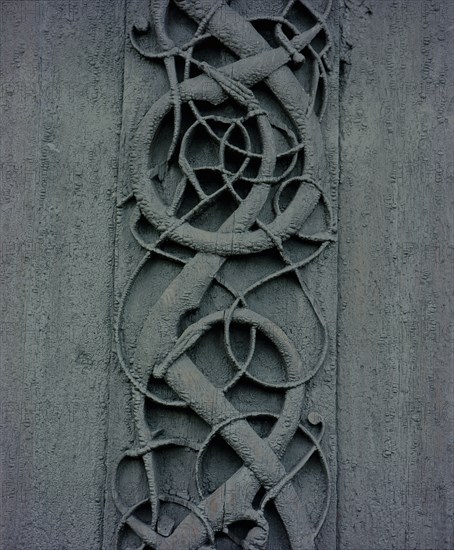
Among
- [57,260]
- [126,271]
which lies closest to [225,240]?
[126,271]

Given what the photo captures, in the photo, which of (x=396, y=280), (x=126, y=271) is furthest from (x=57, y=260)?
(x=396, y=280)

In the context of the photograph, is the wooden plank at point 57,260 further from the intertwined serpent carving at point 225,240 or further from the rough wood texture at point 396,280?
the rough wood texture at point 396,280

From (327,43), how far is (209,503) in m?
1.15

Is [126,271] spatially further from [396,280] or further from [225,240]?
[396,280]

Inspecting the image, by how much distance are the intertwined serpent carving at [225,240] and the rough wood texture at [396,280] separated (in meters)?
0.10

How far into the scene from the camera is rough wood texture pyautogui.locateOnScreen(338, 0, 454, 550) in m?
1.78

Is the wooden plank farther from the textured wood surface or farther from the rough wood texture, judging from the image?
the rough wood texture

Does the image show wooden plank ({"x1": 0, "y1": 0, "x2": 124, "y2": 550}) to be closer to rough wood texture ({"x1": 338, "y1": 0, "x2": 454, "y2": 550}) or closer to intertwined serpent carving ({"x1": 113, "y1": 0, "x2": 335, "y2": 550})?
intertwined serpent carving ({"x1": 113, "y1": 0, "x2": 335, "y2": 550})

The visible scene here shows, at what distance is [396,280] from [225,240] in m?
0.44

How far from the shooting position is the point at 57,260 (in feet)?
6.05

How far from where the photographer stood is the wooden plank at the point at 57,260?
1.79m

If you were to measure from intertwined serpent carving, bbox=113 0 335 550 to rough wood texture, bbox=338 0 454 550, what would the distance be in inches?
4.1

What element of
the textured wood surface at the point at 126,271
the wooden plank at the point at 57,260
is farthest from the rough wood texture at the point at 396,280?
the wooden plank at the point at 57,260

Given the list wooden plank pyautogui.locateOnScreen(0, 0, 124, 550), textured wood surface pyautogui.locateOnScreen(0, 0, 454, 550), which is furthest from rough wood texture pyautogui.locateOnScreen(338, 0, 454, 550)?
wooden plank pyautogui.locateOnScreen(0, 0, 124, 550)
